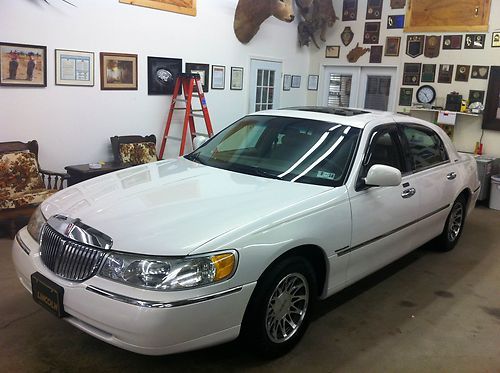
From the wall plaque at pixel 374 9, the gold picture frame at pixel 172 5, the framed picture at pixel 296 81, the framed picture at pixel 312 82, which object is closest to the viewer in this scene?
the gold picture frame at pixel 172 5

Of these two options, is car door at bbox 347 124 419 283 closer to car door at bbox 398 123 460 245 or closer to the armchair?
car door at bbox 398 123 460 245

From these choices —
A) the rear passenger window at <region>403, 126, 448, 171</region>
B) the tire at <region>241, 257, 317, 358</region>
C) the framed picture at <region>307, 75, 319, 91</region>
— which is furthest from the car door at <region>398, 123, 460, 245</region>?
the framed picture at <region>307, 75, 319, 91</region>

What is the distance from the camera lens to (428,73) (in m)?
7.43

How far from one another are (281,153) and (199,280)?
4.38 ft

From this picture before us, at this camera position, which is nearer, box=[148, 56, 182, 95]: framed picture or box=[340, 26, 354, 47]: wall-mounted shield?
box=[148, 56, 182, 95]: framed picture

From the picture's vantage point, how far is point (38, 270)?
2346mm

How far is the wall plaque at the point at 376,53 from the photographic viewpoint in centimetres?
791

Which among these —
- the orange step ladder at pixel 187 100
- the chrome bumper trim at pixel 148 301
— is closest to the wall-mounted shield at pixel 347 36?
the orange step ladder at pixel 187 100

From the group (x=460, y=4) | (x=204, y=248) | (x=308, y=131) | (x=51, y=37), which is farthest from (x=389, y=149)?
(x=460, y=4)

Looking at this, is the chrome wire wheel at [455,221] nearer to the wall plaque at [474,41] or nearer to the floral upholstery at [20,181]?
the wall plaque at [474,41]

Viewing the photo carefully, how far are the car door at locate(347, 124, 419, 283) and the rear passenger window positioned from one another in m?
0.19

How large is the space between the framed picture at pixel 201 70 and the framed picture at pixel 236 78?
1.82 feet

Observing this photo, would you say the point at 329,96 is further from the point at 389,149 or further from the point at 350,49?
the point at 389,149

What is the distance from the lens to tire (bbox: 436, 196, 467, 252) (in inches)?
169
